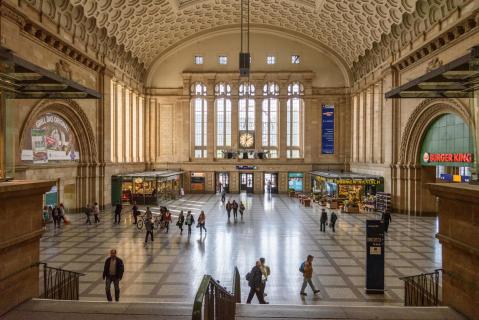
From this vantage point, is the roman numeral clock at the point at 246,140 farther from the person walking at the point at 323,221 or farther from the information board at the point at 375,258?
the information board at the point at 375,258

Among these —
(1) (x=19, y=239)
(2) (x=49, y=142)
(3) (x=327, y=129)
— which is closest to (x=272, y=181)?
(3) (x=327, y=129)

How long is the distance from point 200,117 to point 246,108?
16.3ft

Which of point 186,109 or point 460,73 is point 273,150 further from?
point 460,73

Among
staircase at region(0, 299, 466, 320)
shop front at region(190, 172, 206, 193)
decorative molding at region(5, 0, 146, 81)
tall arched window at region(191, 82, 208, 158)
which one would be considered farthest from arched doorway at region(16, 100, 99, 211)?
tall arched window at region(191, 82, 208, 158)

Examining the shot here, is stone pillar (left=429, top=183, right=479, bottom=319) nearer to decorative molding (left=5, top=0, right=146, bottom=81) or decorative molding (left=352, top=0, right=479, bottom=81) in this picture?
decorative molding (left=352, top=0, right=479, bottom=81)

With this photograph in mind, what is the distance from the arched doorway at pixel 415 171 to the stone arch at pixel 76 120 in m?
20.4

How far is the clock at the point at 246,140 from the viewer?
38906 mm

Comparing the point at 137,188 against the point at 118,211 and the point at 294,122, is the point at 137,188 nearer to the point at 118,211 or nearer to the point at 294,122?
the point at 118,211

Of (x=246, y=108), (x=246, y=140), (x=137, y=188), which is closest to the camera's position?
(x=137, y=188)

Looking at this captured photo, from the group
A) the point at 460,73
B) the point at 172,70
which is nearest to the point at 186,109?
the point at 172,70

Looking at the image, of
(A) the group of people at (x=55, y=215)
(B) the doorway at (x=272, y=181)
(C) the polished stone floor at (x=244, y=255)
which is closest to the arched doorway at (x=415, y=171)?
(C) the polished stone floor at (x=244, y=255)

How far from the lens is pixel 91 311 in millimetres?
4711

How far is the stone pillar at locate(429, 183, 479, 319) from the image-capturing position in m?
4.25

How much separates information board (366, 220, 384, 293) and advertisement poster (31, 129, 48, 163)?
54.4ft
